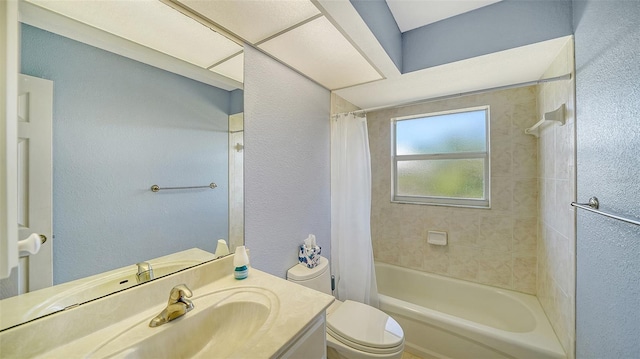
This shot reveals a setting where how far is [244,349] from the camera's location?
0.59m

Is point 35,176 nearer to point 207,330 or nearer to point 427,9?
point 207,330

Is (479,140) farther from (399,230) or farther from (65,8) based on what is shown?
(65,8)

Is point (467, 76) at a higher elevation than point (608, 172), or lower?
higher

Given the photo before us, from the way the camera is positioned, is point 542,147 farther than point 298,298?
Yes

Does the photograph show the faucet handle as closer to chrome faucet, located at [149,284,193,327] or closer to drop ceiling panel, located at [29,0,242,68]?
chrome faucet, located at [149,284,193,327]

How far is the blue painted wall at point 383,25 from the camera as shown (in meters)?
1.07

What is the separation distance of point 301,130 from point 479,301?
2146 mm

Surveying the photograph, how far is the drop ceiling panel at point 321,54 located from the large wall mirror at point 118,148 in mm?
299

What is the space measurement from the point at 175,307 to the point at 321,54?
138cm

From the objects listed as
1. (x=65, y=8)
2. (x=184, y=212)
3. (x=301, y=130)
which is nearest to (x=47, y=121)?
(x=65, y=8)

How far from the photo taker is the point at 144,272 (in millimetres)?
786

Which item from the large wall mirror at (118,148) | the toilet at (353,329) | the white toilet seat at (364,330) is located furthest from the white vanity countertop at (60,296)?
the white toilet seat at (364,330)

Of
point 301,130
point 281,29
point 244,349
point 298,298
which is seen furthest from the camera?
point 301,130

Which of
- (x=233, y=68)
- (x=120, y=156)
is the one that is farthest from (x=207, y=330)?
(x=233, y=68)
